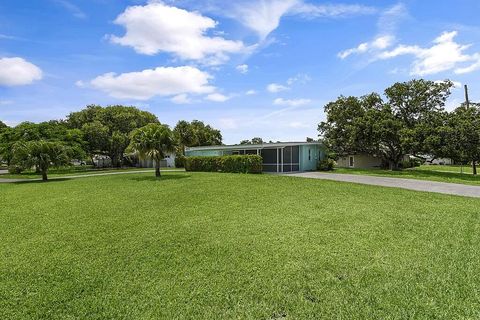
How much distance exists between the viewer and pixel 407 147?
954 inches

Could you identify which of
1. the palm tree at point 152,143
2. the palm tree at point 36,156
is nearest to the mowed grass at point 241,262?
the palm tree at point 152,143

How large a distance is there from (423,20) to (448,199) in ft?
24.2

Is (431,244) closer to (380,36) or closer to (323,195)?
(323,195)

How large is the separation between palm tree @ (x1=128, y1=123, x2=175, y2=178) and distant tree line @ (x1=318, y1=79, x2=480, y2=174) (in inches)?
705

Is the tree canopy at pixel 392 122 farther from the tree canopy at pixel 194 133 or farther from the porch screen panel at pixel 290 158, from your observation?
the tree canopy at pixel 194 133

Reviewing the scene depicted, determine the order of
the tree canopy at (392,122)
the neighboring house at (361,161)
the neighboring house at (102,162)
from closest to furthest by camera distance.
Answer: the tree canopy at (392,122)
the neighboring house at (361,161)
the neighboring house at (102,162)

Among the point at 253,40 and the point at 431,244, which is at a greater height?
the point at 253,40

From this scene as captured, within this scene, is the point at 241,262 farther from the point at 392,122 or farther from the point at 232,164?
the point at 392,122

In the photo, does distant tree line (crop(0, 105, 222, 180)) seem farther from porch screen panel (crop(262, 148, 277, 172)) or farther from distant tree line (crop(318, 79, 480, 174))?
distant tree line (crop(318, 79, 480, 174))

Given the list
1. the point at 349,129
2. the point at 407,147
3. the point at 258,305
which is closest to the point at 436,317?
the point at 258,305

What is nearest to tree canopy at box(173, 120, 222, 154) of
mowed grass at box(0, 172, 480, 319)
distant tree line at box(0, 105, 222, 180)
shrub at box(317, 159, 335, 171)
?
distant tree line at box(0, 105, 222, 180)

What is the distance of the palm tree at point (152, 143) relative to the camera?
19016mm

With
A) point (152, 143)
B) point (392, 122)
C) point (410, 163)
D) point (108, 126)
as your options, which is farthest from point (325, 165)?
point (108, 126)

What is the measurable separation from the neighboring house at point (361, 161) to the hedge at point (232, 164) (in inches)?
621
